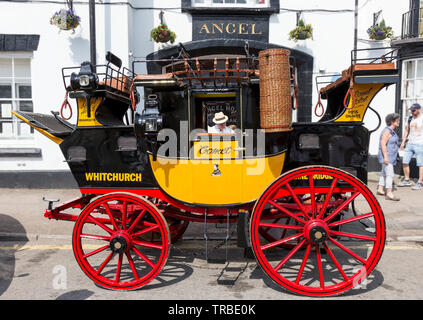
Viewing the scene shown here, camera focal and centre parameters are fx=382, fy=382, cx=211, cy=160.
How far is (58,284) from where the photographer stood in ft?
12.6

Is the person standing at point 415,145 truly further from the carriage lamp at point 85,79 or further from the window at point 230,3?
the carriage lamp at point 85,79

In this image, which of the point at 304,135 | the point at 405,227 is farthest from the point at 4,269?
the point at 405,227

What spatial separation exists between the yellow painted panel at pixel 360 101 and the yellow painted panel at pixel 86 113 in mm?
2468

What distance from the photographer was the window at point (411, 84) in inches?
357

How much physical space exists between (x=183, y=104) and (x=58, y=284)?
220 centimetres

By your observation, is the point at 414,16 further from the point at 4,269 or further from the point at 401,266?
the point at 4,269

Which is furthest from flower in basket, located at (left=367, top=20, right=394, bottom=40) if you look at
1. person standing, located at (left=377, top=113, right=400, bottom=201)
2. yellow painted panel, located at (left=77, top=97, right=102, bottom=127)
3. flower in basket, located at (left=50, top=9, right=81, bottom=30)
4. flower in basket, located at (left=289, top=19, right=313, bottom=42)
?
yellow painted panel, located at (left=77, top=97, right=102, bottom=127)

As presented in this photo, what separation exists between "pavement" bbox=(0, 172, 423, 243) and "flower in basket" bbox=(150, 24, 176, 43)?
383 centimetres

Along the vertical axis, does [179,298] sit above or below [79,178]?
below

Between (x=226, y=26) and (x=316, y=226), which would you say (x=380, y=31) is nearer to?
(x=226, y=26)
